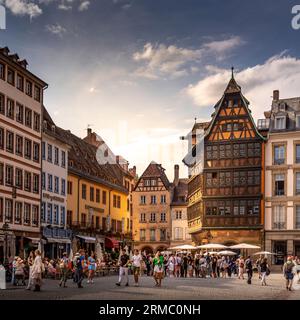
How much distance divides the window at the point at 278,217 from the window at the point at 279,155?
398 centimetres

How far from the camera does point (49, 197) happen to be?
5256 cm

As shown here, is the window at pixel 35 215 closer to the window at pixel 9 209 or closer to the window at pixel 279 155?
the window at pixel 9 209

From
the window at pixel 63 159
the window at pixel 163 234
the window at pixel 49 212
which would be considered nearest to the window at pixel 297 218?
the window at pixel 63 159

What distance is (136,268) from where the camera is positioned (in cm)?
2947

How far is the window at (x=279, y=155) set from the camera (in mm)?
61812

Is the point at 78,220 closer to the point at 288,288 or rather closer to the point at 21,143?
the point at 21,143

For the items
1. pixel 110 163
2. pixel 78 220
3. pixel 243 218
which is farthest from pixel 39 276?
pixel 110 163

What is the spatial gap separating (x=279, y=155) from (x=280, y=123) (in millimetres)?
3047

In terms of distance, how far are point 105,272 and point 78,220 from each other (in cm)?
1654

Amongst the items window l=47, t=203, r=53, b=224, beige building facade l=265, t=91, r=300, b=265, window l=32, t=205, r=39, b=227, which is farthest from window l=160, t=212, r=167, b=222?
window l=32, t=205, r=39, b=227

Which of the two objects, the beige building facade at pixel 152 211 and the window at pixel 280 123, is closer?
the window at pixel 280 123

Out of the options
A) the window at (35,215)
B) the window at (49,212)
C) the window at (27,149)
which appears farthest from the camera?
the window at (49,212)

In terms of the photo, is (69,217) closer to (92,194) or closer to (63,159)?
(63,159)

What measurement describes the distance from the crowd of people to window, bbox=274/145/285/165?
1369cm
